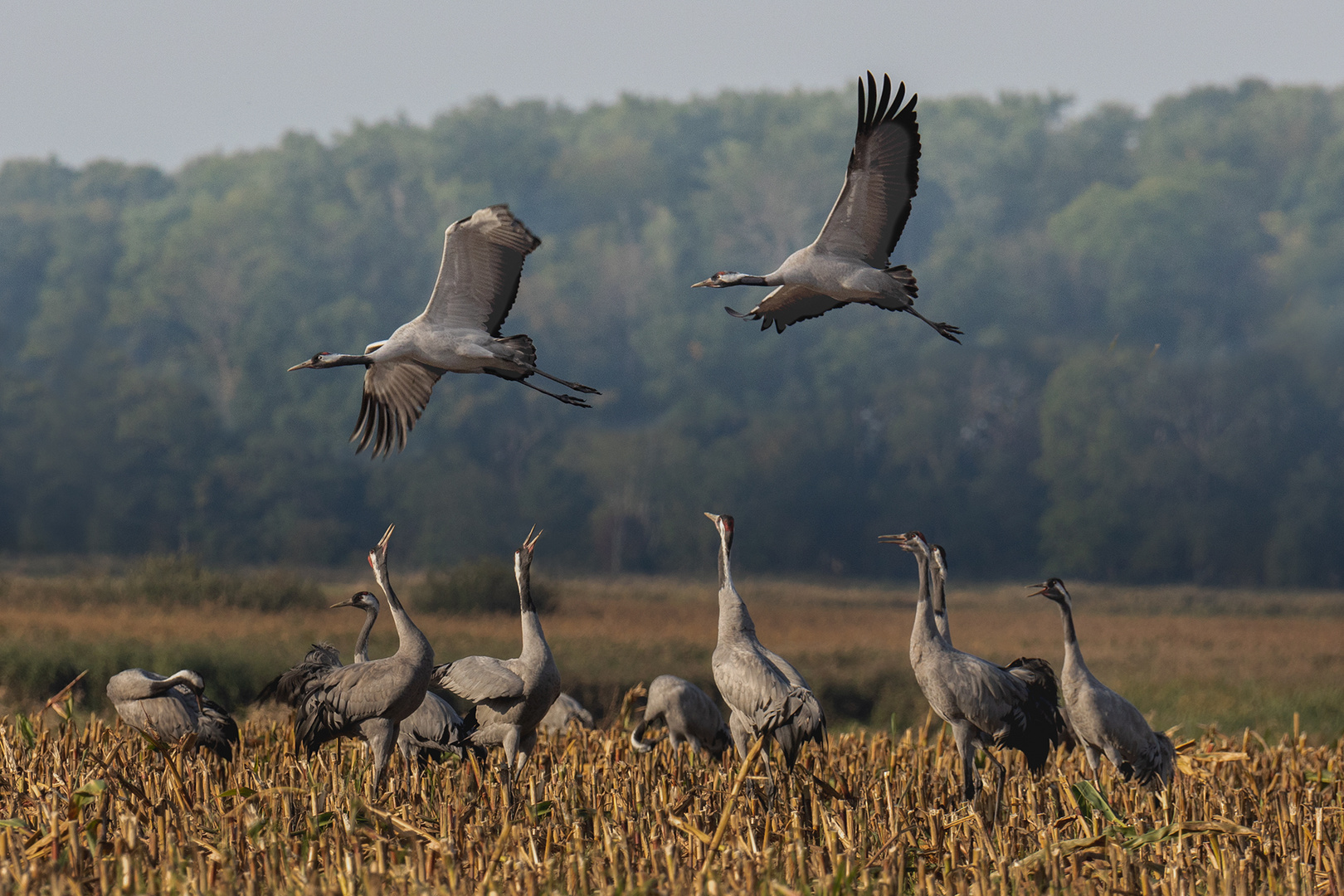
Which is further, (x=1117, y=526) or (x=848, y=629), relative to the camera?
(x=1117, y=526)

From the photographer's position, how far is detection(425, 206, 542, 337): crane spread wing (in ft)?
18.6

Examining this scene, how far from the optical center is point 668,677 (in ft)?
31.3

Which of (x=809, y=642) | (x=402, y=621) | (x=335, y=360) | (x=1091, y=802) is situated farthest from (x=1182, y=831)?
(x=809, y=642)

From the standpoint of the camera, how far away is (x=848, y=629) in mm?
30000

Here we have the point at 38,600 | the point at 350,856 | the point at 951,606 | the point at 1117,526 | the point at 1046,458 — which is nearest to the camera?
the point at 350,856

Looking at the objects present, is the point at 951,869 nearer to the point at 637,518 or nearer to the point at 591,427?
the point at 637,518

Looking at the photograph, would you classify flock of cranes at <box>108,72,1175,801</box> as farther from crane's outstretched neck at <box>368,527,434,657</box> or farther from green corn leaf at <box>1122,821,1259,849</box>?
green corn leaf at <box>1122,821,1259,849</box>

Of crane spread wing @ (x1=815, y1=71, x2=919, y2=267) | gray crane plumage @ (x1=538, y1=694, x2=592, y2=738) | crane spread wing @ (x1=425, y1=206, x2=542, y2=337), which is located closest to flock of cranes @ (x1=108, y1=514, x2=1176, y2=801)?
crane spread wing @ (x1=425, y1=206, x2=542, y2=337)

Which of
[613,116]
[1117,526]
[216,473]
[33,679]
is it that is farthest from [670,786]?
[613,116]

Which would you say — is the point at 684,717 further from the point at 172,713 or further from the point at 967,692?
the point at 172,713

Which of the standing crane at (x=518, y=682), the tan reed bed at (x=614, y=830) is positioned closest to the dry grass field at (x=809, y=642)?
the tan reed bed at (x=614, y=830)

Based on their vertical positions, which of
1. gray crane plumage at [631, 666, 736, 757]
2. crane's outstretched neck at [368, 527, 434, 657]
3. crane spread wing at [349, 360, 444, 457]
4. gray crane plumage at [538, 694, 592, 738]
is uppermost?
crane spread wing at [349, 360, 444, 457]

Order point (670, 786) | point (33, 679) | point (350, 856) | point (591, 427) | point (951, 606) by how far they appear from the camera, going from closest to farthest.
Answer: point (350, 856), point (670, 786), point (33, 679), point (951, 606), point (591, 427)

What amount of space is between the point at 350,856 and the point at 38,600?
948 inches
